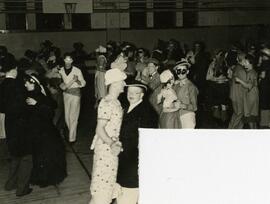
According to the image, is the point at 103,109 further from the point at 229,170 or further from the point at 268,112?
the point at 268,112

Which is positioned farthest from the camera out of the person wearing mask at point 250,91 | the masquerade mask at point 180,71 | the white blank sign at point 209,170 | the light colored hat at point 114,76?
the person wearing mask at point 250,91

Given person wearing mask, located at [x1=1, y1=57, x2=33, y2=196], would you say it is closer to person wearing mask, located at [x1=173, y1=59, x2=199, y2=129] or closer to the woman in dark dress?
the woman in dark dress

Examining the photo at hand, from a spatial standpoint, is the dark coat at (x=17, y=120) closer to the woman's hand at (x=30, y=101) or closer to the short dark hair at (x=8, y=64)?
the woman's hand at (x=30, y=101)

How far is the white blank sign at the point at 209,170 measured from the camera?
40.6 inches

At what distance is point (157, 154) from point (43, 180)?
15.2ft

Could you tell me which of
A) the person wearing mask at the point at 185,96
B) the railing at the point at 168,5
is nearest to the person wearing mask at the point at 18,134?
the person wearing mask at the point at 185,96

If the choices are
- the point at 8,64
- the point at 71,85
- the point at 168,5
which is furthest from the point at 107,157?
the point at 168,5

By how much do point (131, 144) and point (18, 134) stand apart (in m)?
2.05

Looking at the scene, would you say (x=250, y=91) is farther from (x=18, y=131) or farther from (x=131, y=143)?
(x=131, y=143)

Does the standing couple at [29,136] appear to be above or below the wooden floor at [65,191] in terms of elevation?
above

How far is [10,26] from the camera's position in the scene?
1554 cm

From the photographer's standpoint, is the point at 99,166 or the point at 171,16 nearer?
the point at 99,166

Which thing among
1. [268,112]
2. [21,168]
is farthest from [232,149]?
[268,112]

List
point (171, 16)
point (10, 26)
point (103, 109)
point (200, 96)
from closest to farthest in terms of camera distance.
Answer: point (103, 109), point (200, 96), point (10, 26), point (171, 16)
